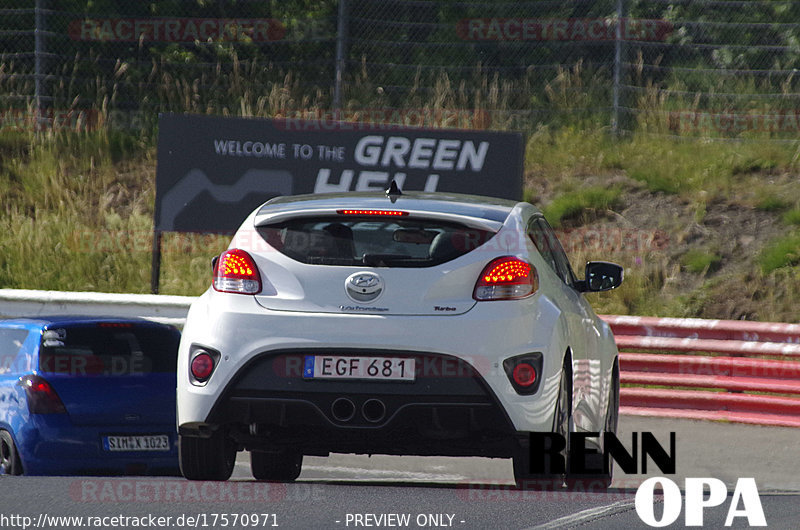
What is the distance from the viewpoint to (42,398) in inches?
423

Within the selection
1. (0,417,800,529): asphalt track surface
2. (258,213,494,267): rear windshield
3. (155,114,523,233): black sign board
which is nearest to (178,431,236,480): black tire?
(0,417,800,529): asphalt track surface

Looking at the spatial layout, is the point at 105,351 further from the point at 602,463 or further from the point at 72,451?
the point at 602,463

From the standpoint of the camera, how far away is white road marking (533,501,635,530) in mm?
7263

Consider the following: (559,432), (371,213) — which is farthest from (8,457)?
(559,432)

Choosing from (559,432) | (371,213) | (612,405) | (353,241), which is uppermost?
(371,213)

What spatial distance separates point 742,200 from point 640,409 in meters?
5.59

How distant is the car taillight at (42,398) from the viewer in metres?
10.7

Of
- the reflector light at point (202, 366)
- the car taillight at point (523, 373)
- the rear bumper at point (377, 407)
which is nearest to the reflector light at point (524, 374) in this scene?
the car taillight at point (523, 373)

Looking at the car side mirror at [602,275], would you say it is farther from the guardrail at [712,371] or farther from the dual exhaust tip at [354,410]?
the guardrail at [712,371]

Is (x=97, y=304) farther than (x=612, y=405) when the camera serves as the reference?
Yes

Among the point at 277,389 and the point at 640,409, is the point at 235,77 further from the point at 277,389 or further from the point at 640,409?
the point at 277,389

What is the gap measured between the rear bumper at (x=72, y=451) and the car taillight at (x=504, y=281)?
4.69 m

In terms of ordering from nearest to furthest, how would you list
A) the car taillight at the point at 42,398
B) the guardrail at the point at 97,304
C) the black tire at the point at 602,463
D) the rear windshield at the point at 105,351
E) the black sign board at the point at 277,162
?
1. the black tire at the point at 602,463
2. the car taillight at the point at 42,398
3. the rear windshield at the point at 105,351
4. the guardrail at the point at 97,304
5. the black sign board at the point at 277,162

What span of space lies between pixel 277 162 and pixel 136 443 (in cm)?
652
